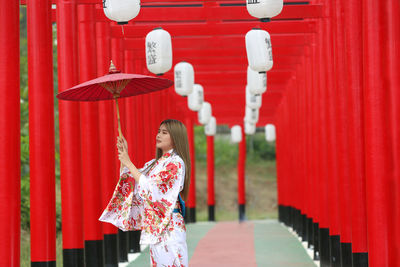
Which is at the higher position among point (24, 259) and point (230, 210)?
point (24, 259)

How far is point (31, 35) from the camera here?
21.7ft

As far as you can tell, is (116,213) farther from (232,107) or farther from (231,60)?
(232,107)

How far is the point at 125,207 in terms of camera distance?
4.68 m

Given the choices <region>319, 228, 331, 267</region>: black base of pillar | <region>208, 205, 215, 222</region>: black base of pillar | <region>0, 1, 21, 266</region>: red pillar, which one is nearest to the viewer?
<region>0, 1, 21, 266</region>: red pillar

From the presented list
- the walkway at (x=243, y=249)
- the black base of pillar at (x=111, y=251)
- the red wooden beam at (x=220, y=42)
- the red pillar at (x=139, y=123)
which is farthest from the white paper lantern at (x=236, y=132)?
the black base of pillar at (x=111, y=251)

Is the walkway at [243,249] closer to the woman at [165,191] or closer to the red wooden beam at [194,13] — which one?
the red wooden beam at [194,13]

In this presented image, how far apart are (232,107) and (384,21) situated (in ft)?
52.2

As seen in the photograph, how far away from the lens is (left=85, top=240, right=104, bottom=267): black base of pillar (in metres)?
8.30

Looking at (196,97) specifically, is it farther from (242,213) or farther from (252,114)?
(242,213)

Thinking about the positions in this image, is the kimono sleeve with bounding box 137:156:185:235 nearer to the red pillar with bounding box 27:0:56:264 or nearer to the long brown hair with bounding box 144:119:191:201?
the long brown hair with bounding box 144:119:191:201

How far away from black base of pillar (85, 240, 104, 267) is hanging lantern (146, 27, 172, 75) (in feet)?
7.32

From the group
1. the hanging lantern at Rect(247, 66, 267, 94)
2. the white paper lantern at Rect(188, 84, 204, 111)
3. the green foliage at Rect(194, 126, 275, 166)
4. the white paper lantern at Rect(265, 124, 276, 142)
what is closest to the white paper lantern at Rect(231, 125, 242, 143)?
the white paper lantern at Rect(265, 124, 276, 142)

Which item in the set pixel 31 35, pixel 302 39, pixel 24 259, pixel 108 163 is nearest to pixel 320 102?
pixel 302 39

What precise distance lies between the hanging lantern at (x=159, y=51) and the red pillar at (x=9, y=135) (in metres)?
2.50
